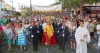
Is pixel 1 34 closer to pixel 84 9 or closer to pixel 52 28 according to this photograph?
pixel 52 28

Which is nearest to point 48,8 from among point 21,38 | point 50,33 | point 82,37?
point 50,33

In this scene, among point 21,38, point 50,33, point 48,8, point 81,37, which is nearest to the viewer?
point 81,37

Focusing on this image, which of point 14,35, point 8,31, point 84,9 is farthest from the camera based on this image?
point 84,9

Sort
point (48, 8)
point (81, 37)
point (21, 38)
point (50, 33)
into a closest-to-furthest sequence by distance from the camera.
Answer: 1. point (81, 37)
2. point (21, 38)
3. point (50, 33)
4. point (48, 8)

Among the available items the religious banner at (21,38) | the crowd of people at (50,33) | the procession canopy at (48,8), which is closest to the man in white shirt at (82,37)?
the crowd of people at (50,33)

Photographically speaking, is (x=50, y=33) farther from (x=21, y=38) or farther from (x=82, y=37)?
(x=82, y=37)

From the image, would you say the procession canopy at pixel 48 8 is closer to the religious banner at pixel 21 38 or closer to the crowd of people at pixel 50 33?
the crowd of people at pixel 50 33

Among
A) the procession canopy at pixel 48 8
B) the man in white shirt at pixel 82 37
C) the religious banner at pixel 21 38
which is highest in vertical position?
the procession canopy at pixel 48 8

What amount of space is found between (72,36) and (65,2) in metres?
20.2

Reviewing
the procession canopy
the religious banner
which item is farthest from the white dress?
the procession canopy

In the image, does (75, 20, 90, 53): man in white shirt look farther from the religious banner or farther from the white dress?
the religious banner

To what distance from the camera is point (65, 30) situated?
11680mm

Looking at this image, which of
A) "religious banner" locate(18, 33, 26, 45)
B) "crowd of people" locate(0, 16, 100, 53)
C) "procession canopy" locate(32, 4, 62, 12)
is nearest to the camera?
"crowd of people" locate(0, 16, 100, 53)

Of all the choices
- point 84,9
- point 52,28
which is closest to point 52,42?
point 52,28
